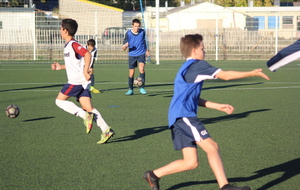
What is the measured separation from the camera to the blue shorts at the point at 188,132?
14.5ft

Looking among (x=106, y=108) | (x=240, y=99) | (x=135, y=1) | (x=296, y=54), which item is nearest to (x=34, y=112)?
(x=106, y=108)

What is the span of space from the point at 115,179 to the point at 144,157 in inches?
39.2

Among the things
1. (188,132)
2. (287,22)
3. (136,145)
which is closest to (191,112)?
(188,132)

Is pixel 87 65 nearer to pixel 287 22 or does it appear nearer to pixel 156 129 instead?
pixel 156 129

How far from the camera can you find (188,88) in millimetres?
4484

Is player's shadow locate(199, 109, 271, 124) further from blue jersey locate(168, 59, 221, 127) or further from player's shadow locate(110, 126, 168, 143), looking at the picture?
blue jersey locate(168, 59, 221, 127)

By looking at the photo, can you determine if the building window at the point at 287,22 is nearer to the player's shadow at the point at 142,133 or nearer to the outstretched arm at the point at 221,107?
the player's shadow at the point at 142,133

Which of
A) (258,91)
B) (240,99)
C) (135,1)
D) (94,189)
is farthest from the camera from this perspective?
(135,1)

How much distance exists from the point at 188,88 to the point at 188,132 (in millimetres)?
403

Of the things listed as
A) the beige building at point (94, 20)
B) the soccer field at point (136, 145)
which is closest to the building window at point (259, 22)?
the beige building at point (94, 20)

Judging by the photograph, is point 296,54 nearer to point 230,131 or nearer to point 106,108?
point 230,131

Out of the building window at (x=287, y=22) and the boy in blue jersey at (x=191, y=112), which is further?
the building window at (x=287, y=22)

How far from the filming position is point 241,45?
93.1 feet

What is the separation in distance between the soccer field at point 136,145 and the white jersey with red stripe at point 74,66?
2.88 feet
